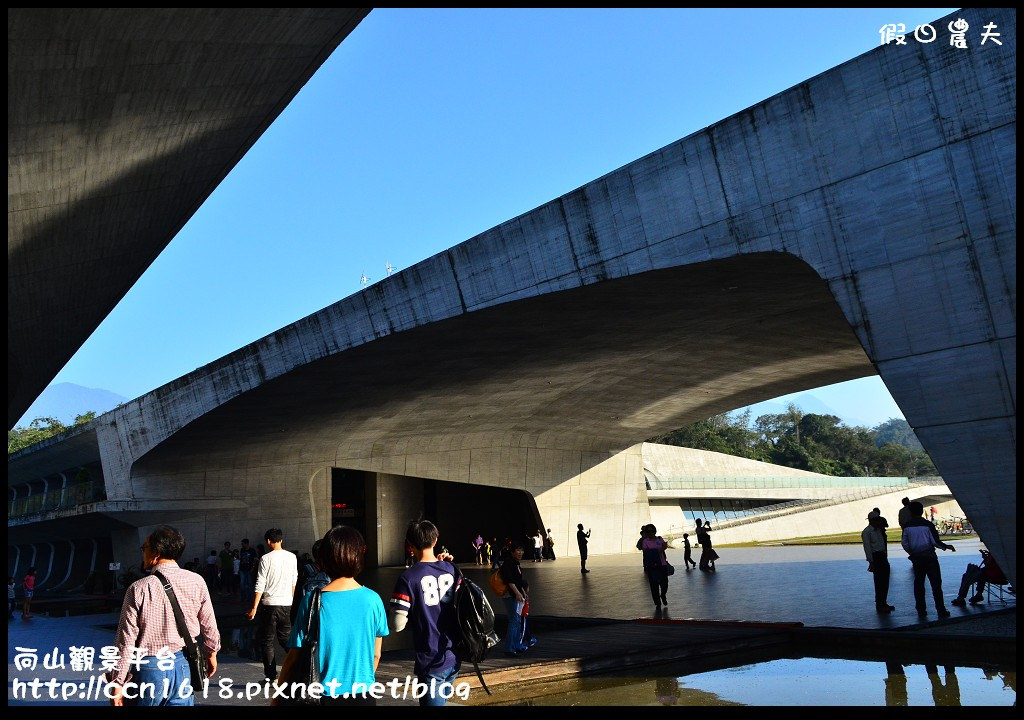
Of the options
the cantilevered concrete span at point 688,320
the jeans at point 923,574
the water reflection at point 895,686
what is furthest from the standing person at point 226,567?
the water reflection at point 895,686

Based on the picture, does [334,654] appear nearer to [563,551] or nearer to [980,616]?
[980,616]

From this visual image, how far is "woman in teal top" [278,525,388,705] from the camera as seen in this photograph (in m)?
3.85

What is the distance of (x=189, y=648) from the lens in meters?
4.68

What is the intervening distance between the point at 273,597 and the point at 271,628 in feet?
1.08

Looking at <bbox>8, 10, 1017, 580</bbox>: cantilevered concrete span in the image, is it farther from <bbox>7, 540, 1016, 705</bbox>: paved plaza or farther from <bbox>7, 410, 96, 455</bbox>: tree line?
<bbox>7, 410, 96, 455</bbox>: tree line

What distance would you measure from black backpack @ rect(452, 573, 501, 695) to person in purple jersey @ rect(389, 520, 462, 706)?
4 cm

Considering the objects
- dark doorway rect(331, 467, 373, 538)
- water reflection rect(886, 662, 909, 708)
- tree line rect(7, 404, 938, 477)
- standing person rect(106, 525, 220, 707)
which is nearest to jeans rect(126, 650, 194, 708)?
standing person rect(106, 525, 220, 707)

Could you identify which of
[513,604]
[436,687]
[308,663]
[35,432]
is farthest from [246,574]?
[35,432]

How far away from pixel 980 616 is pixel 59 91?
37.0 feet

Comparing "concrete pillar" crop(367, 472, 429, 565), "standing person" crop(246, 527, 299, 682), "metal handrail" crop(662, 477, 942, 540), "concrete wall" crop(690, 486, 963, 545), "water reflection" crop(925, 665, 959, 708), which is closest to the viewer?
"water reflection" crop(925, 665, 959, 708)

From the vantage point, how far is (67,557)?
113 ft

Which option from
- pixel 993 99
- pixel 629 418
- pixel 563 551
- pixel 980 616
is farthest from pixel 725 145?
pixel 563 551

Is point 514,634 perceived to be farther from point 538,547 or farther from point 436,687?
point 538,547

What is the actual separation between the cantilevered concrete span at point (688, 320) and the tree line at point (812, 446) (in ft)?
194
